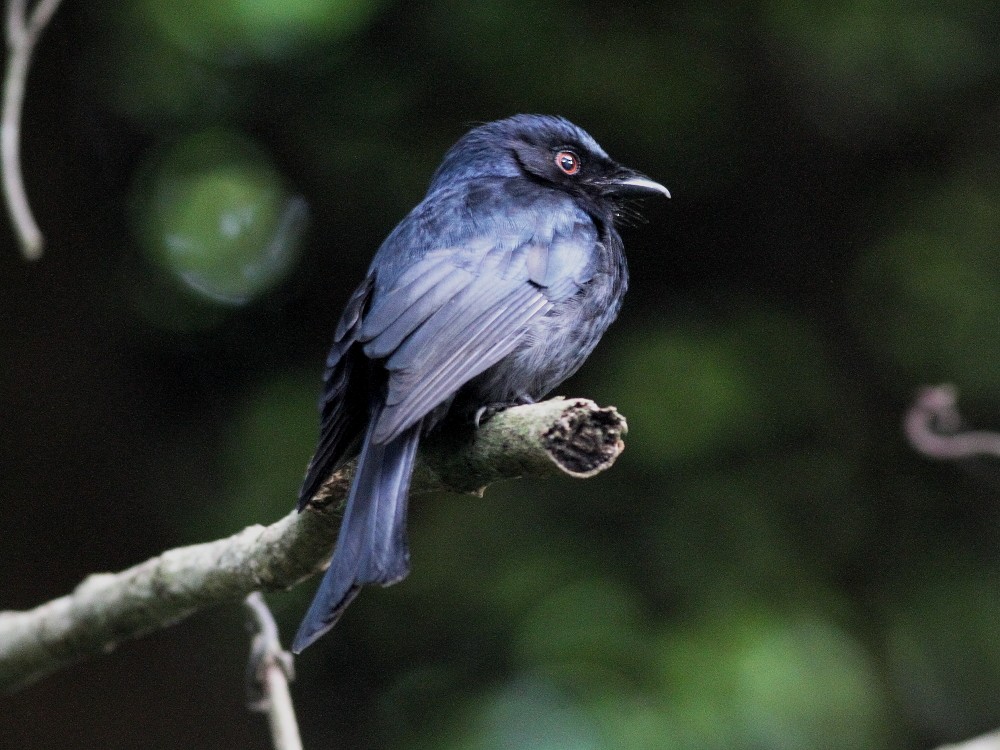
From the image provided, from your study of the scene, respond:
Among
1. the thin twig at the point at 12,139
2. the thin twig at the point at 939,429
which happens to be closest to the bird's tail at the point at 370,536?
the thin twig at the point at 12,139

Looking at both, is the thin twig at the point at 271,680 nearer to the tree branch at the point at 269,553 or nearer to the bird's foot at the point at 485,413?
the tree branch at the point at 269,553

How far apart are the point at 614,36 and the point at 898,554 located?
2.43 meters

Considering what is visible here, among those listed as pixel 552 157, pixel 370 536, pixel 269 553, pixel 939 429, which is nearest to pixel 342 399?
pixel 269 553

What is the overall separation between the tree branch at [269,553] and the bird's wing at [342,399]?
74 millimetres

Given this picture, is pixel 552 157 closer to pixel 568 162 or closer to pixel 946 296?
pixel 568 162

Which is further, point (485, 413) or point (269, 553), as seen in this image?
point (269, 553)

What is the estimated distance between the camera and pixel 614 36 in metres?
5.16

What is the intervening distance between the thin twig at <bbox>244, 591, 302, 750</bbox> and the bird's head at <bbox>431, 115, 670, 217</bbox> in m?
1.69

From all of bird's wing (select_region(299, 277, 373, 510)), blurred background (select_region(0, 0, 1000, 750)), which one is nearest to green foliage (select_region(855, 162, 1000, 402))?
blurred background (select_region(0, 0, 1000, 750))

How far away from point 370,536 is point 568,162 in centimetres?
202

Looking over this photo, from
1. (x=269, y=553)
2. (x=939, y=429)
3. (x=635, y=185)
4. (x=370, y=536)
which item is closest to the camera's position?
(x=370, y=536)

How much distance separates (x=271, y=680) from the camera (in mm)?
3002

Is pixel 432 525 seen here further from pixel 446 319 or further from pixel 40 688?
pixel 446 319

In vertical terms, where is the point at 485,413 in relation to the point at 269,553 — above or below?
above
